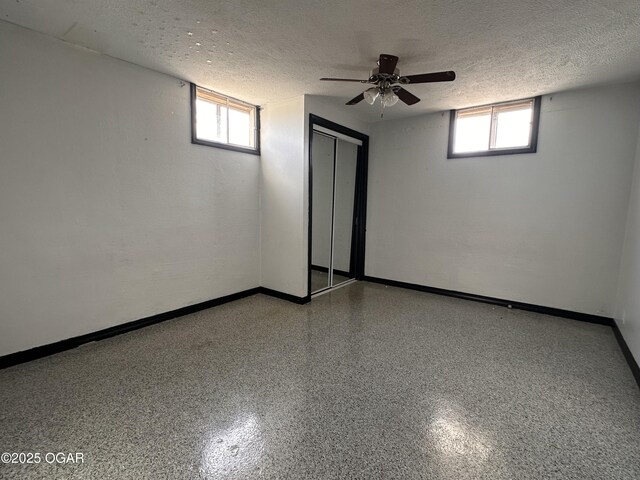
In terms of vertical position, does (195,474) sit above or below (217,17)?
below

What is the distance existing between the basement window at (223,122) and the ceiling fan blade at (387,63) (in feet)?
7.14

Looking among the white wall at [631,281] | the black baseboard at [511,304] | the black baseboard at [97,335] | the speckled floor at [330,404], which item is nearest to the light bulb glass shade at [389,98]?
the speckled floor at [330,404]

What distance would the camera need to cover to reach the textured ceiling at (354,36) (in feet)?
6.59

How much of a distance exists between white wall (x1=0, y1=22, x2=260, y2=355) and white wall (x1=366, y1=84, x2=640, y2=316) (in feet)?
6.54

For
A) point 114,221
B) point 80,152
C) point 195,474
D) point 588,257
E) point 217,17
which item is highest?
point 217,17

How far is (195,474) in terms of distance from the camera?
1.47 metres

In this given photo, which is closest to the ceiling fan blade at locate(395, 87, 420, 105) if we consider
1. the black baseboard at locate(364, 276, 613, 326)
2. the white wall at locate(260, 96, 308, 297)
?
the white wall at locate(260, 96, 308, 297)

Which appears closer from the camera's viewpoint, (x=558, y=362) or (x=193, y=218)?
(x=558, y=362)

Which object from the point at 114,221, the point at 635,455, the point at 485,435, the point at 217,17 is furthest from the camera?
the point at 114,221

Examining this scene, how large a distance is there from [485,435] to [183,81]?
415 cm

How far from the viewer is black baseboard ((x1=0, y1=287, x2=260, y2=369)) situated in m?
2.42

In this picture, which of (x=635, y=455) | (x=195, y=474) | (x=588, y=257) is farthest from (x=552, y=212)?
(x=195, y=474)

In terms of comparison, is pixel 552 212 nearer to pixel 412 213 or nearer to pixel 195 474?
pixel 412 213

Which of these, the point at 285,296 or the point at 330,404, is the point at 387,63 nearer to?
the point at 330,404
